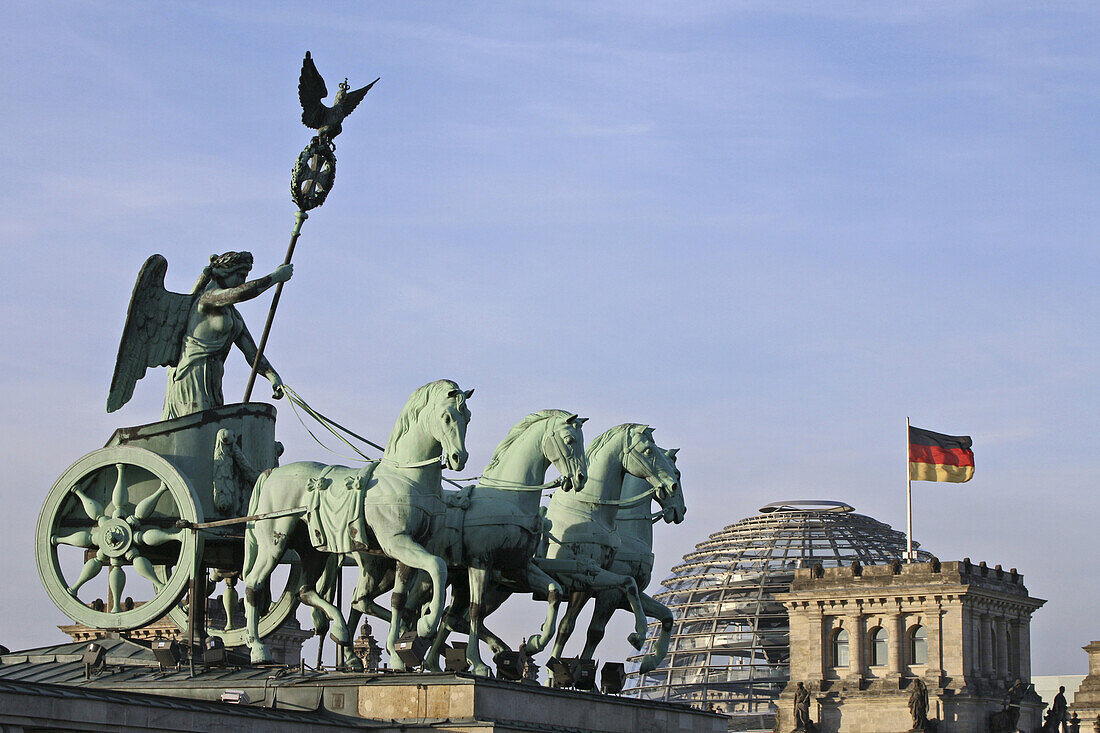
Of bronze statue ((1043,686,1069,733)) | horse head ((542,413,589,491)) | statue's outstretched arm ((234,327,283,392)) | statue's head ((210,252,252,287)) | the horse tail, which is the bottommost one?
bronze statue ((1043,686,1069,733))

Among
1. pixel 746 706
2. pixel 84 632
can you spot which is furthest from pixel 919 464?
pixel 84 632

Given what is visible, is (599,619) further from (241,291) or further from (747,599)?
(747,599)

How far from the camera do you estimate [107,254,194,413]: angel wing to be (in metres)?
32.0

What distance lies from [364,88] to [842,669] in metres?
54.2

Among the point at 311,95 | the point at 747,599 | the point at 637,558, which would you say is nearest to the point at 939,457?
the point at 747,599

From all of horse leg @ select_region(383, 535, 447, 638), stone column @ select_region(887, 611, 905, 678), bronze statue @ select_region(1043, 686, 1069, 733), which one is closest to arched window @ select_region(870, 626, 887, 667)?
stone column @ select_region(887, 611, 905, 678)

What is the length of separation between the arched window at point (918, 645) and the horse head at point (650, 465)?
170 feet

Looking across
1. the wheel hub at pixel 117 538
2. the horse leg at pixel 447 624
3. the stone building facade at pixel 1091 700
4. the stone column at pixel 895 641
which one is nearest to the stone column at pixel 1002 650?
the stone building facade at pixel 1091 700

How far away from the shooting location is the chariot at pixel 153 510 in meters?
30.4

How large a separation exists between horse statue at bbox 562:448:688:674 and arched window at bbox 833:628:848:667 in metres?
51.1

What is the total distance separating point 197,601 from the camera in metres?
30.3

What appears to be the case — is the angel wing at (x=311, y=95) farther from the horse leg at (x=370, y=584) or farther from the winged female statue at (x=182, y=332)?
the horse leg at (x=370, y=584)

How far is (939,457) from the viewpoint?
7588 centimetres

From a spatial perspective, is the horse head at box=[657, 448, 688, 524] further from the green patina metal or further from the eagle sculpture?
the eagle sculpture
